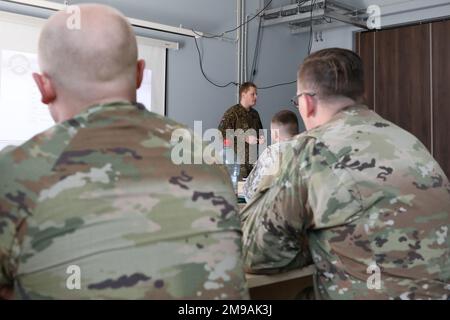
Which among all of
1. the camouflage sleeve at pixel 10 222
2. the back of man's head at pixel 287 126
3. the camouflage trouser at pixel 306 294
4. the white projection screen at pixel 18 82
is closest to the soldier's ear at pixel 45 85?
the camouflage sleeve at pixel 10 222

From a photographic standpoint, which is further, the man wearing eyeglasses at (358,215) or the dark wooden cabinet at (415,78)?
the dark wooden cabinet at (415,78)

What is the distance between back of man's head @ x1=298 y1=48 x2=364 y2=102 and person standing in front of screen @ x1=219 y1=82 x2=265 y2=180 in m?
3.97

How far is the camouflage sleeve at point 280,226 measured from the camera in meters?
1.43

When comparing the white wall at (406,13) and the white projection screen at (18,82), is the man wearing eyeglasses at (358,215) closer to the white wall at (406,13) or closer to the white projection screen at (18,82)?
the white projection screen at (18,82)

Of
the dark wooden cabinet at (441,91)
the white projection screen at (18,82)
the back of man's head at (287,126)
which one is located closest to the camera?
the back of man's head at (287,126)

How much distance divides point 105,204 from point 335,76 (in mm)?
977

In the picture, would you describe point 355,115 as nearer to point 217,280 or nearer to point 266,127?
point 217,280

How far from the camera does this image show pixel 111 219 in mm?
923

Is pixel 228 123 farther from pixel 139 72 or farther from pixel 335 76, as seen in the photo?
pixel 139 72

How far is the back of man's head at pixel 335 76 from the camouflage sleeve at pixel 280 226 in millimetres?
284

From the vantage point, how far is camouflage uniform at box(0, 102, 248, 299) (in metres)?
0.90

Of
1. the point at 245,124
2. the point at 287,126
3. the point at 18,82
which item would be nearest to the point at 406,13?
the point at 245,124

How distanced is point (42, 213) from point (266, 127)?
236 inches

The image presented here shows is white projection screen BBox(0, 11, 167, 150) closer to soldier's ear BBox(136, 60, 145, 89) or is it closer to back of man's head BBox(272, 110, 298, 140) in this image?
back of man's head BBox(272, 110, 298, 140)
